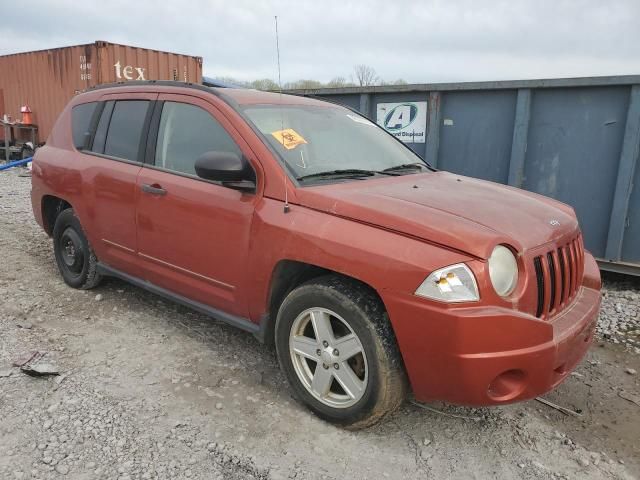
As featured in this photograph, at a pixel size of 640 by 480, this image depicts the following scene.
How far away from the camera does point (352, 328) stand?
8.51 feet

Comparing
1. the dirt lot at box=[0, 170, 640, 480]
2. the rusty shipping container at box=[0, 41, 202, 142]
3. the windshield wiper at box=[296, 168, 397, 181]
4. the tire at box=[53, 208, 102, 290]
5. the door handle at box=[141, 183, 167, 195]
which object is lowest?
the dirt lot at box=[0, 170, 640, 480]

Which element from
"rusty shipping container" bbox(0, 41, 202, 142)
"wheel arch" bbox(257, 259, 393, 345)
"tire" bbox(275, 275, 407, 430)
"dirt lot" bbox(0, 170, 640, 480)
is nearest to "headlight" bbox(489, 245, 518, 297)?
"tire" bbox(275, 275, 407, 430)

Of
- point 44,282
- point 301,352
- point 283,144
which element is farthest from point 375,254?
point 44,282

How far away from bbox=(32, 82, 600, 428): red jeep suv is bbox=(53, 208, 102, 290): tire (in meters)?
0.31

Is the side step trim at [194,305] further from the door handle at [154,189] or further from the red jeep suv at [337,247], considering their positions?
the door handle at [154,189]

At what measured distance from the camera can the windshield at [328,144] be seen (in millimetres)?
3141

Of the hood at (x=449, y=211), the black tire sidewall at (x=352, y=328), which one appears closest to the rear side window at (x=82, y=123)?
the hood at (x=449, y=211)

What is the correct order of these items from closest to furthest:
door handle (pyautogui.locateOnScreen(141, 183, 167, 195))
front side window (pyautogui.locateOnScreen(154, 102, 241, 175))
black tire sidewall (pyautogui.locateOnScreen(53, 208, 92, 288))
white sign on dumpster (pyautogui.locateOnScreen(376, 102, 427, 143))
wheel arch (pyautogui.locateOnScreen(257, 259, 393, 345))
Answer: wheel arch (pyautogui.locateOnScreen(257, 259, 393, 345)) < front side window (pyautogui.locateOnScreen(154, 102, 241, 175)) < door handle (pyautogui.locateOnScreen(141, 183, 167, 195)) < black tire sidewall (pyautogui.locateOnScreen(53, 208, 92, 288)) < white sign on dumpster (pyautogui.locateOnScreen(376, 102, 427, 143))

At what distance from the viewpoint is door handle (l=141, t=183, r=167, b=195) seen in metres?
3.51

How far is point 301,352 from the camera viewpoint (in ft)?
9.45

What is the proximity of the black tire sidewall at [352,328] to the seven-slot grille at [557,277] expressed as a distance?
828 millimetres

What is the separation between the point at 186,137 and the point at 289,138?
775 mm

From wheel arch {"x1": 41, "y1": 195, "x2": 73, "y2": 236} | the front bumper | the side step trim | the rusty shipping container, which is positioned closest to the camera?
the front bumper

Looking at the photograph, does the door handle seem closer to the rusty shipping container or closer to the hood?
the hood
